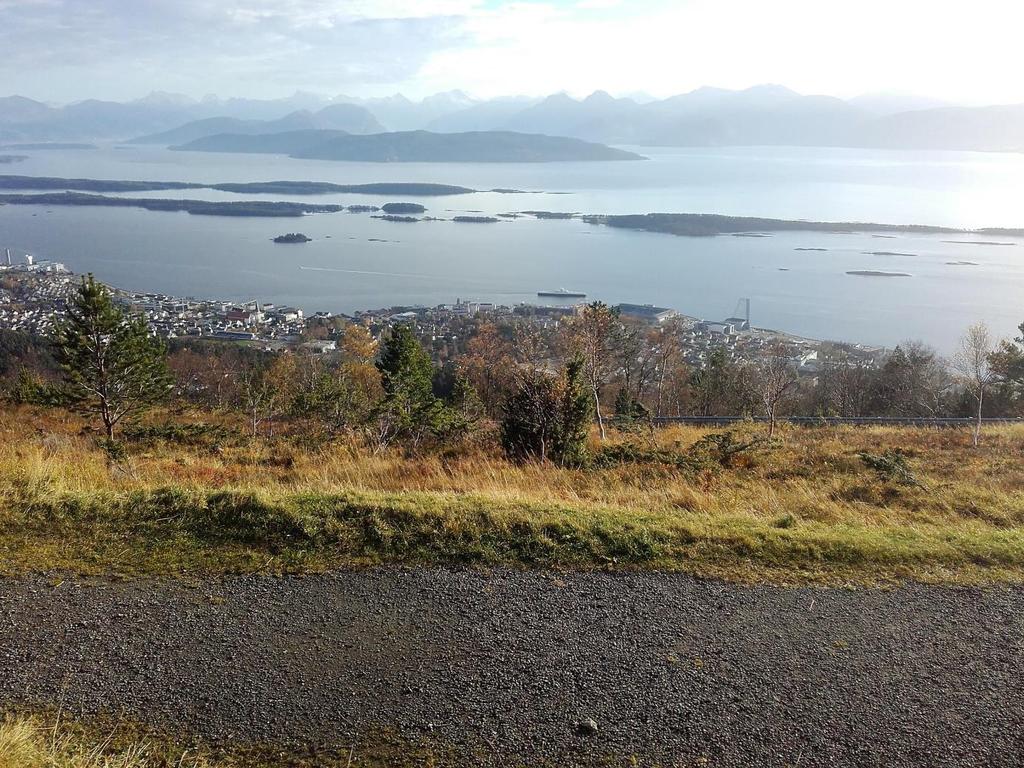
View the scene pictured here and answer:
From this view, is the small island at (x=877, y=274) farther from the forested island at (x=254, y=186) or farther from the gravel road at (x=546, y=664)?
the forested island at (x=254, y=186)

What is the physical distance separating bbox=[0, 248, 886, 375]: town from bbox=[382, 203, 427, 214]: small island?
46.4 metres

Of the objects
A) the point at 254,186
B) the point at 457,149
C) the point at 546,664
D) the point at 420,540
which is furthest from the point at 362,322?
the point at 457,149

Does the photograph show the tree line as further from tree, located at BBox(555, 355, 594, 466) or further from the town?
the town

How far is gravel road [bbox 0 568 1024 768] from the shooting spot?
2.69m

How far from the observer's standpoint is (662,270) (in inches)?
2266

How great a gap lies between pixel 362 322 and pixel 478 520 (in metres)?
32.7

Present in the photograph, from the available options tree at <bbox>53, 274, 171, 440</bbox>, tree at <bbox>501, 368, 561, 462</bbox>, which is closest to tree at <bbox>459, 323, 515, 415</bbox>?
tree at <bbox>53, 274, 171, 440</bbox>

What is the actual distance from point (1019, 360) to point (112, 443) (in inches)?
839

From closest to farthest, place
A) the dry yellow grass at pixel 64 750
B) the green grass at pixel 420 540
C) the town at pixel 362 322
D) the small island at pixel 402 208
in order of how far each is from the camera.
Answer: the dry yellow grass at pixel 64 750 → the green grass at pixel 420 540 → the town at pixel 362 322 → the small island at pixel 402 208

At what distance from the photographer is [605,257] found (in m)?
62.4

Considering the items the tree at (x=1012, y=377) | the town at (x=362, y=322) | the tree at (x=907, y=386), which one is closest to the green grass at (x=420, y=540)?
the tree at (x=1012, y=377)

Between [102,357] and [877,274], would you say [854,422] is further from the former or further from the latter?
[877,274]

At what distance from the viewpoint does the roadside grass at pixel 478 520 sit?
4074mm

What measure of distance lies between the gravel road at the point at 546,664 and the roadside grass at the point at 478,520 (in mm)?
262
